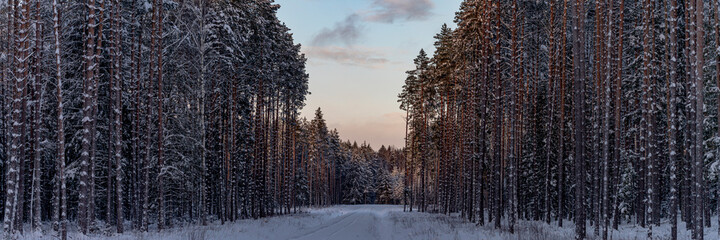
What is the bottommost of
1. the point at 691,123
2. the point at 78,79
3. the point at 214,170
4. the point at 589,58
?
the point at 214,170

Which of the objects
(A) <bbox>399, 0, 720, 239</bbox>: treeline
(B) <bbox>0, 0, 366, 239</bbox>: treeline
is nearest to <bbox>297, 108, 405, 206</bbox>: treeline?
(B) <bbox>0, 0, 366, 239</bbox>: treeline

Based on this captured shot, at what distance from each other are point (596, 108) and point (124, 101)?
70.7 ft

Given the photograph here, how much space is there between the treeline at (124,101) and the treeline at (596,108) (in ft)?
45.2

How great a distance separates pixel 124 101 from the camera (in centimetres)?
2258

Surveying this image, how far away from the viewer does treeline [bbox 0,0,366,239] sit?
1692cm

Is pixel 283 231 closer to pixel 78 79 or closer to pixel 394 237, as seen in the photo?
pixel 394 237

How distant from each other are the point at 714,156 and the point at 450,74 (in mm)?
21633

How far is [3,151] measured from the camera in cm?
2664

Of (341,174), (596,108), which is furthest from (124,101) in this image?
(341,174)

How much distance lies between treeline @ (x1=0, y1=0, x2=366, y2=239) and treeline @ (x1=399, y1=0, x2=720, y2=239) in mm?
13788

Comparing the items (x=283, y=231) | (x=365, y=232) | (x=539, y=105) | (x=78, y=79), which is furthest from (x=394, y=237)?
(x=539, y=105)

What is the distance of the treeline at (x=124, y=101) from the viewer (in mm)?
16922

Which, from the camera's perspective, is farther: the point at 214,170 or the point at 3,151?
the point at 214,170

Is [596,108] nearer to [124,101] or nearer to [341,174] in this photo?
[124,101]
